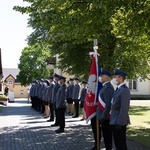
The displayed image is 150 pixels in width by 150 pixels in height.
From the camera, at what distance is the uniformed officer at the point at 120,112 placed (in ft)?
25.6

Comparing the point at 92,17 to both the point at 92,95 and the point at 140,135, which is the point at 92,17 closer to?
the point at 92,95

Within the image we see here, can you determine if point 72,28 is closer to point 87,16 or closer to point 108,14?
point 87,16

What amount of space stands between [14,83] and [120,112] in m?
88.5

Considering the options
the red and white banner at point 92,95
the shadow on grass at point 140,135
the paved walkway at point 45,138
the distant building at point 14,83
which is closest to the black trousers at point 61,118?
the paved walkway at point 45,138

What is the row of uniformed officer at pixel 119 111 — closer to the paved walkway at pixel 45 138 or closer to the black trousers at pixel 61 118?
the paved walkway at pixel 45 138

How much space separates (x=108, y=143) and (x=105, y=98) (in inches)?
46.5

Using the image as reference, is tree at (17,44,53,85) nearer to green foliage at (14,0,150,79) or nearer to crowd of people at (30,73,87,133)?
crowd of people at (30,73,87,133)

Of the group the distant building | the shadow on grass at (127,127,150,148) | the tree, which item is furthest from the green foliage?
the distant building

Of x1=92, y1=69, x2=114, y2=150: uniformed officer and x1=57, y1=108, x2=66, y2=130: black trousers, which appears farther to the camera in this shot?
x1=57, y1=108, x2=66, y2=130: black trousers

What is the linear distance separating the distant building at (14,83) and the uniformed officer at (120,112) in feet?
268

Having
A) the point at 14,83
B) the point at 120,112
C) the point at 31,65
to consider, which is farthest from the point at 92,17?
the point at 14,83

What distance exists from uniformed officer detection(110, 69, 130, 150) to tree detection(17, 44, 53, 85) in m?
64.4

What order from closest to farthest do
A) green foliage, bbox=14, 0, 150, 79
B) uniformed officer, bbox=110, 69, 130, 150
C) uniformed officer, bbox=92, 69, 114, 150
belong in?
1. uniformed officer, bbox=110, 69, 130, 150
2. uniformed officer, bbox=92, 69, 114, 150
3. green foliage, bbox=14, 0, 150, 79

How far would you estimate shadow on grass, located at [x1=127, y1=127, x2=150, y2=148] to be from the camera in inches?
451
